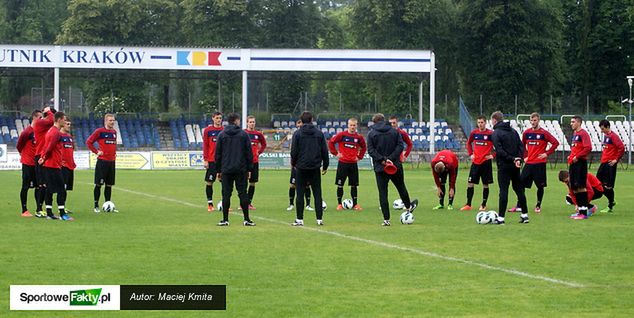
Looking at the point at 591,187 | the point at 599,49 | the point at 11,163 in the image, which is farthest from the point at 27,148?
the point at 599,49

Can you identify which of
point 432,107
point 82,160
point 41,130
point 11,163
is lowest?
point 11,163

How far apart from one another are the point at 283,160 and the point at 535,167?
29.3 metres

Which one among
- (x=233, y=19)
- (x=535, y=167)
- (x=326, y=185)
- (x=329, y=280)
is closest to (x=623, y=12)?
(x=233, y=19)

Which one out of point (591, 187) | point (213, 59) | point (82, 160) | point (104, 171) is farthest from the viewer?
point (213, 59)

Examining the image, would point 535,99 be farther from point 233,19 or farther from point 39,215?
point 39,215

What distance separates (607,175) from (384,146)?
651cm

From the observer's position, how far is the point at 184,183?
1409 inches

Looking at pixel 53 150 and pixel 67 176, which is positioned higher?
pixel 53 150

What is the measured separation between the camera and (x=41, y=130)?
68.6 ft

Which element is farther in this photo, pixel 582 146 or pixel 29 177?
pixel 29 177

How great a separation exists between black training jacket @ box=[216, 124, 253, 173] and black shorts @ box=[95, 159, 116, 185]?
4737 millimetres

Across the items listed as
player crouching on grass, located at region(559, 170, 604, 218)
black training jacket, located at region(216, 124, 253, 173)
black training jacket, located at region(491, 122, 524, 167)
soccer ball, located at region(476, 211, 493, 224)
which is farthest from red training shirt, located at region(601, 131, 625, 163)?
black training jacket, located at region(216, 124, 253, 173)

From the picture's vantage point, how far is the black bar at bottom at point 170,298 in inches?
402

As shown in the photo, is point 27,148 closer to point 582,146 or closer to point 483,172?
point 483,172
